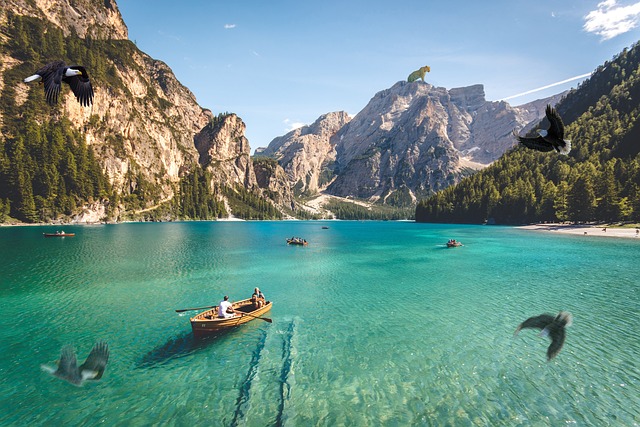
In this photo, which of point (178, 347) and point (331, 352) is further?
point (178, 347)

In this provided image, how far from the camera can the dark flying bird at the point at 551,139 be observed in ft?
21.4

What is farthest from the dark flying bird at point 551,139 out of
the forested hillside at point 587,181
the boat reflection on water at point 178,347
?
the forested hillside at point 587,181

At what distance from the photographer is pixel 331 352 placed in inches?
935

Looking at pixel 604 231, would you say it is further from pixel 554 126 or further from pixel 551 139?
pixel 551 139

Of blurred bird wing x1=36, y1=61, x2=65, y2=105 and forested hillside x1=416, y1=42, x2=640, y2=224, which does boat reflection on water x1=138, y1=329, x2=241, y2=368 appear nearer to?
blurred bird wing x1=36, y1=61, x2=65, y2=105

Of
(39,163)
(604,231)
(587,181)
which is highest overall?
(39,163)

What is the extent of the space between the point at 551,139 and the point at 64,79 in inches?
464

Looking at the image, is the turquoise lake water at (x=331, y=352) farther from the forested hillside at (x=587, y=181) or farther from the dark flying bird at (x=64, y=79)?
the forested hillside at (x=587, y=181)

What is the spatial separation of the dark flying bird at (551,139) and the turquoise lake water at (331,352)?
15.4 m

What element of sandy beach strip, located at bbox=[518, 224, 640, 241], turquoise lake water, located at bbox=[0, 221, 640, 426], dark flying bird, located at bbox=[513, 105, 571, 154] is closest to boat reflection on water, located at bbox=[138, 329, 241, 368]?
turquoise lake water, located at bbox=[0, 221, 640, 426]

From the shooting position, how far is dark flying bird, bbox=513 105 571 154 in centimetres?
653

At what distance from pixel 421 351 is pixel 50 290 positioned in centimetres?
4374

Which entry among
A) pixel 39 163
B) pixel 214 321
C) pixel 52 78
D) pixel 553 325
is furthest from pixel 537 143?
pixel 39 163

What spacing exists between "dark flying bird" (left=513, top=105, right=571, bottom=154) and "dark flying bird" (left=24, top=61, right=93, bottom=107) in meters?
10.3
